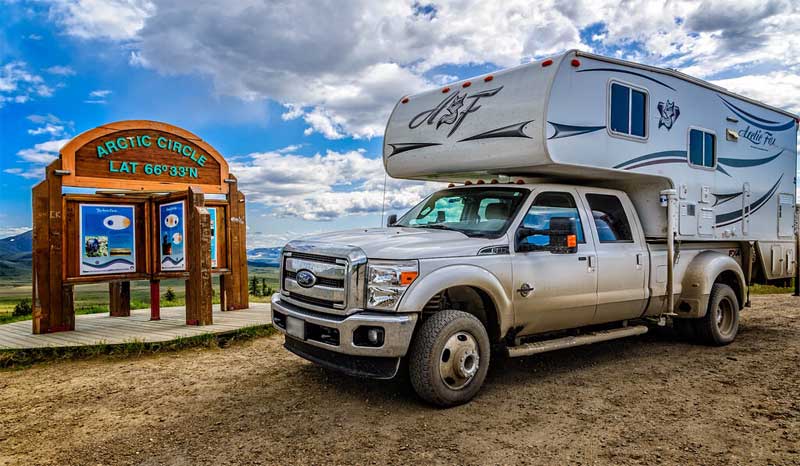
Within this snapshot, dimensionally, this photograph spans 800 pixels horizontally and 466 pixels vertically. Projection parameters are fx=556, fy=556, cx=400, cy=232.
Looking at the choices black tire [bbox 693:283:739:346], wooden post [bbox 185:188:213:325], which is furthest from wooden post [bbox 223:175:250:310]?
black tire [bbox 693:283:739:346]

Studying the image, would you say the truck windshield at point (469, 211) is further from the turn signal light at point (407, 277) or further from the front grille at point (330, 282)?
the front grille at point (330, 282)

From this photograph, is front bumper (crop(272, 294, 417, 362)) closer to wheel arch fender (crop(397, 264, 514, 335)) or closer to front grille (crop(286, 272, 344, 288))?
wheel arch fender (crop(397, 264, 514, 335))

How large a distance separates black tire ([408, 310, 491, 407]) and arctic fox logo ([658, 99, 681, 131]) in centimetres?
418

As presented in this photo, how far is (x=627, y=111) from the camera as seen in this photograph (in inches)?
267

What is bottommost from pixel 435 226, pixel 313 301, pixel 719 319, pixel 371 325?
pixel 719 319

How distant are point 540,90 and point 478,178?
1.50 metres

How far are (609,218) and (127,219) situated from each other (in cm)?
731

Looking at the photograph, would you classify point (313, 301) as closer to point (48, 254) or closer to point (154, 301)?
point (48, 254)

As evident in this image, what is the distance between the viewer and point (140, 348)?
7.09 meters

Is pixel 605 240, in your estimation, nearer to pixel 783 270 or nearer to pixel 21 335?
pixel 783 270

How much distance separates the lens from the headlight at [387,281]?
466cm

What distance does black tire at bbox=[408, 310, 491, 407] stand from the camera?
468cm

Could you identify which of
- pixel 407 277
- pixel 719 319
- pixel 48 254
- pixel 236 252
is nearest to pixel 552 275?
pixel 407 277

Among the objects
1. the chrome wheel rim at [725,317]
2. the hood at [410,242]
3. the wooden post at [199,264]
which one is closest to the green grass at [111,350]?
the wooden post at [199,264]
